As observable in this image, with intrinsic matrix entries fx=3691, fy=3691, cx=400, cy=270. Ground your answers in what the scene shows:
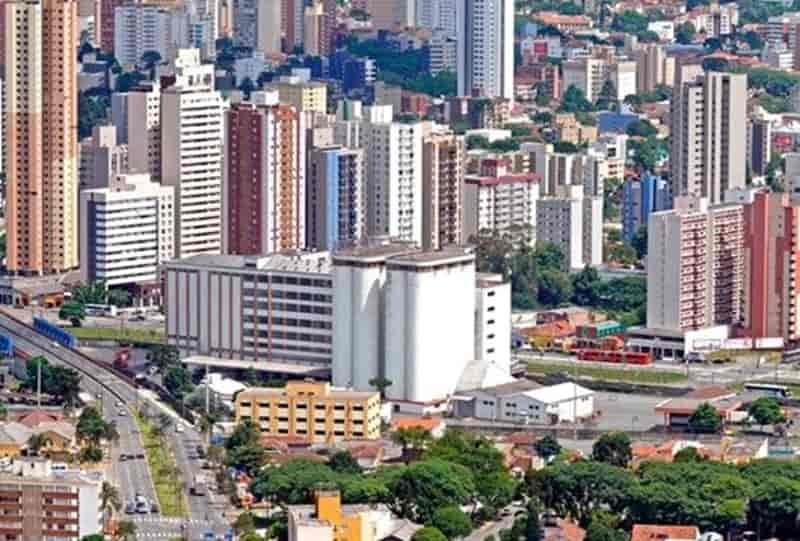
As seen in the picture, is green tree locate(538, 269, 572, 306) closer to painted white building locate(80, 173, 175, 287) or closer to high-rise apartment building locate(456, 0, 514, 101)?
painted white building locate(80, 173, 175, 287)

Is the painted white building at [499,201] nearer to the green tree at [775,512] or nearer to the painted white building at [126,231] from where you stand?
the painted white building at [126,231]

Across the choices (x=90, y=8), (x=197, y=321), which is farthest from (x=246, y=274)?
(x=90, y=8)

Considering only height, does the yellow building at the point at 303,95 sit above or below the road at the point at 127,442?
above

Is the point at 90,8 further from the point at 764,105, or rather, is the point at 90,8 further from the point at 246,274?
the point at 246,274

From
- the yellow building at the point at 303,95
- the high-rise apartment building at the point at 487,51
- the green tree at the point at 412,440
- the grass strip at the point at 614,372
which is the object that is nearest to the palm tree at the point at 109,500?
the green tree at the point at 412,440

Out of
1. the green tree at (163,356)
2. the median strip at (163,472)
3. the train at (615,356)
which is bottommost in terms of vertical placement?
the median strip at (163,472)

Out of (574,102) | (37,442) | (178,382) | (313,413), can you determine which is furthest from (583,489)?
(574,102)
